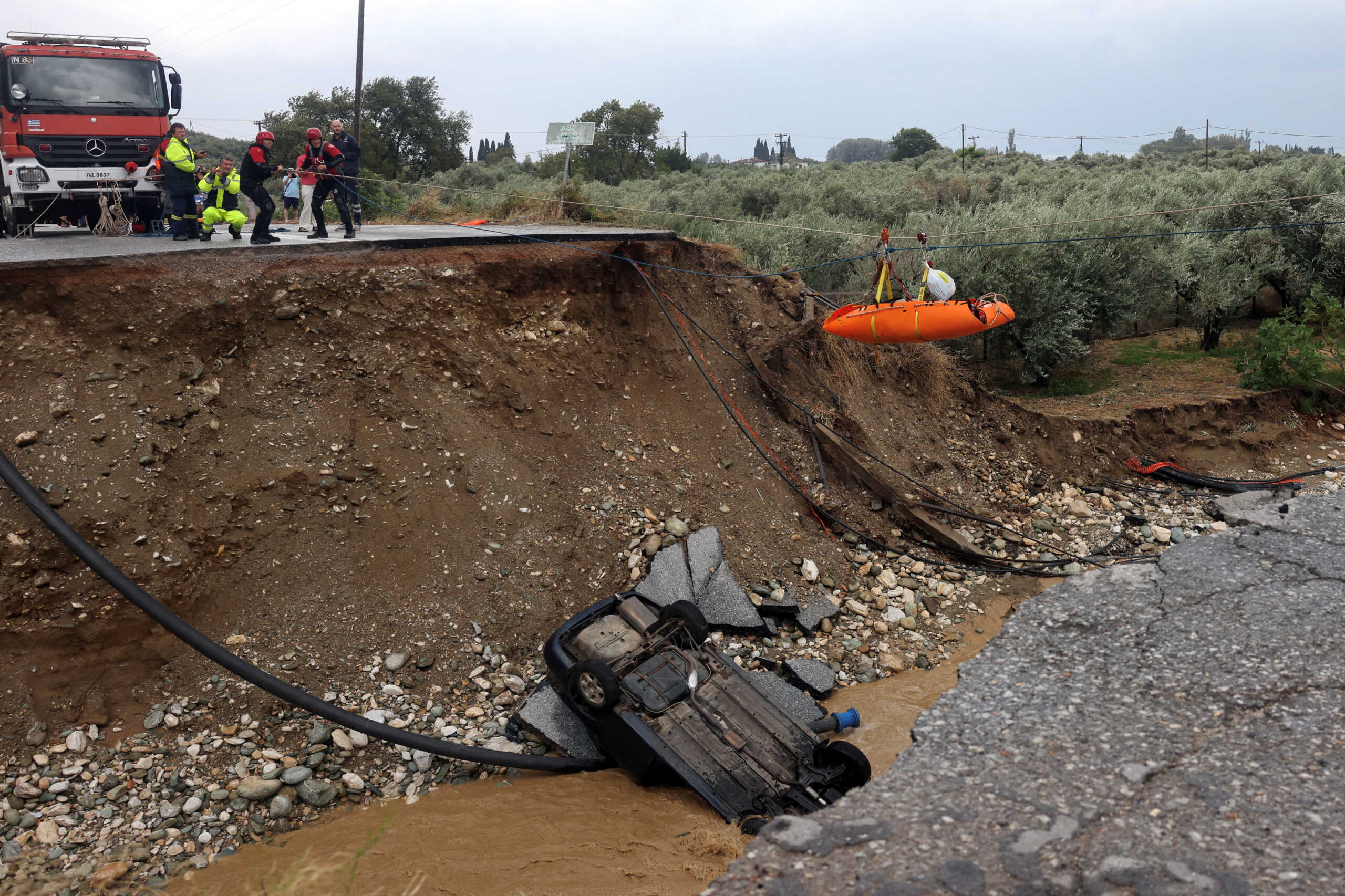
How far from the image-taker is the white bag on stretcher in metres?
8.98

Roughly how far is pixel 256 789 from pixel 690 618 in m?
3.72

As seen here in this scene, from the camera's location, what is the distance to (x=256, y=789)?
6719mm

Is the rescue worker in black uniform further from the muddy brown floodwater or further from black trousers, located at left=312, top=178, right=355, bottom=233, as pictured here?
the muddy brown floodwater

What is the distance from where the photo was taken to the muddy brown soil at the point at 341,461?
7.50 meters

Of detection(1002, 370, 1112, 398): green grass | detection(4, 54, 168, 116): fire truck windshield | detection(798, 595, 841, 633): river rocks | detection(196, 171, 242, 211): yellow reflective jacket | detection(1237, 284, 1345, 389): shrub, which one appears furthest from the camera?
detection(1002, 370, 1112, 398): green grass

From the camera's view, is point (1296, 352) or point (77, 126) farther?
point (1296, 352)

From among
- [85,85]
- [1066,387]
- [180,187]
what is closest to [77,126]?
[85,85]

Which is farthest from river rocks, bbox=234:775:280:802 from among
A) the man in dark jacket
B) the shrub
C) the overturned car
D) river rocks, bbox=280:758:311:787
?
the shrub

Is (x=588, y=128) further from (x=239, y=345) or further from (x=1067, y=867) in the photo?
(x=1067, y=867)

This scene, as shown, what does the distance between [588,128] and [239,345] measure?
9.27 meters

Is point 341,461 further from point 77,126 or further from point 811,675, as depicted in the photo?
point 77,126

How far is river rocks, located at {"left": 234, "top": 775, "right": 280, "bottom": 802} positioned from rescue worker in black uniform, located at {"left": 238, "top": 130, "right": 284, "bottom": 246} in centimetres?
666

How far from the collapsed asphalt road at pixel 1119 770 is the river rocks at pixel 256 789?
4.22 meters

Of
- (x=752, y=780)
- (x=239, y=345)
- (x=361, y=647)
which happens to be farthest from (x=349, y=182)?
(x=752, y=780)
